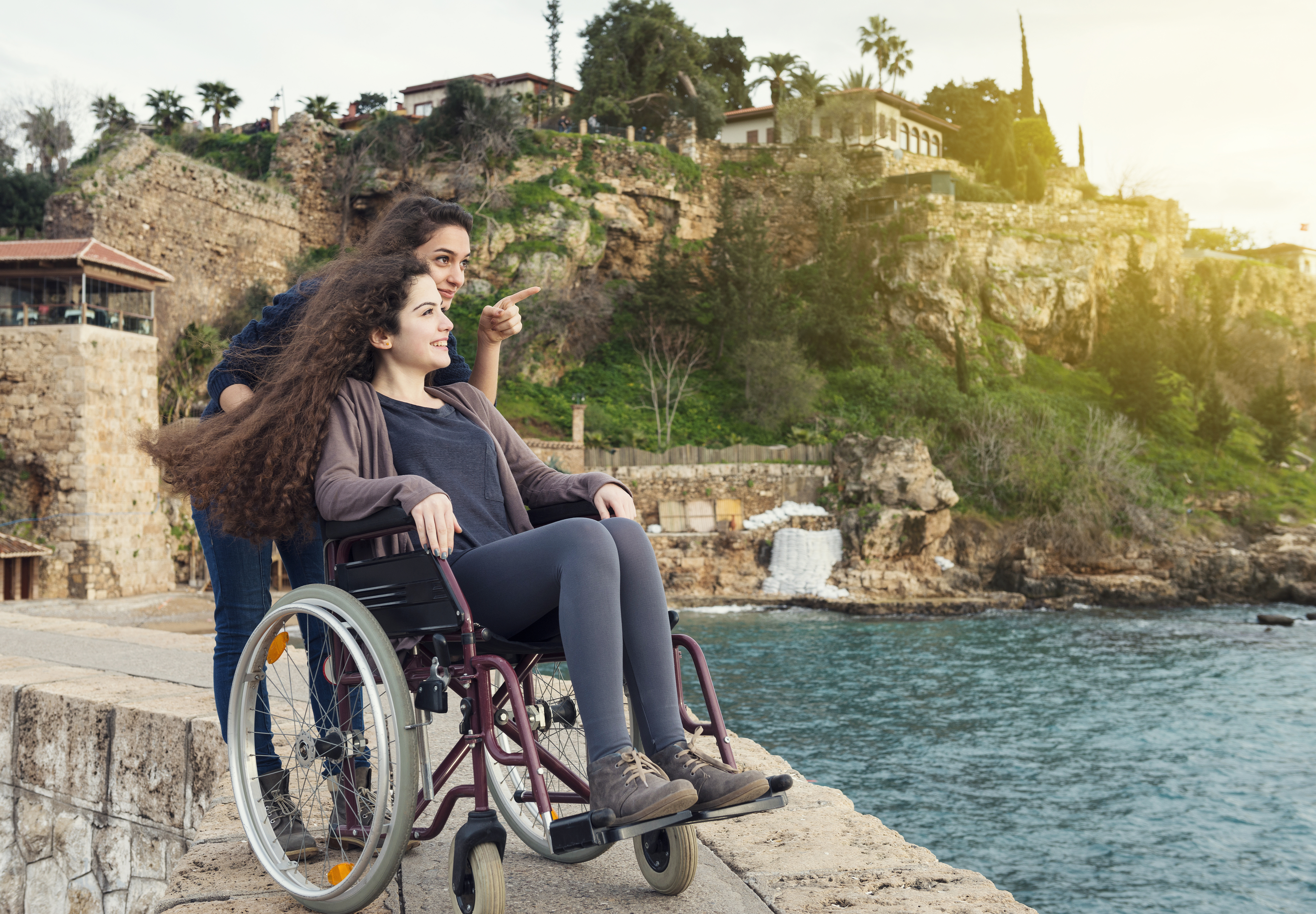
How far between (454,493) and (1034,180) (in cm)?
4288

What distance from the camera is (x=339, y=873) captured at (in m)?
2.12

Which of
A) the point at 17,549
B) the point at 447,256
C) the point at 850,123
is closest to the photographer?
the point at 447,256

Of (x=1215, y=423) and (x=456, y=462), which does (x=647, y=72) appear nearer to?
(x=1215, y=423)

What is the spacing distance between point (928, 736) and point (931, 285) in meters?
24.8

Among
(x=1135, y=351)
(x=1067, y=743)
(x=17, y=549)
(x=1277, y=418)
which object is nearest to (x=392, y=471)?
(x=1067, y=743)

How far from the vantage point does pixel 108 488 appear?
56.6ft

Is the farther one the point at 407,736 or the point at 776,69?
the point at 776,69

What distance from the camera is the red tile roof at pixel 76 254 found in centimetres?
1689

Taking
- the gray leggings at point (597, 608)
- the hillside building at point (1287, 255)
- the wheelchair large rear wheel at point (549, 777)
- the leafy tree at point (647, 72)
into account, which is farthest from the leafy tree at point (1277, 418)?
the gray leggings at point (597, 608)

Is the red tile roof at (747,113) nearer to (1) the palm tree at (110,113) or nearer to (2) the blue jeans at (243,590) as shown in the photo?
(1) the palm tree at (110,113)

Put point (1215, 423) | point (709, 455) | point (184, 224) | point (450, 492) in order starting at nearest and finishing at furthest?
point (450, 492) < point (184, 224) < point (709, 455) < point (1215, 423)

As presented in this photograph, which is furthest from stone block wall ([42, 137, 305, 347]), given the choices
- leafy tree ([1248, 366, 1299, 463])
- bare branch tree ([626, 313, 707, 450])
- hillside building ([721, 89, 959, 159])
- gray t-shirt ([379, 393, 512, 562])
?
leafy tree ([1248, 366, 1299, 463])

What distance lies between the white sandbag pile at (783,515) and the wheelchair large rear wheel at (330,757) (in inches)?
963

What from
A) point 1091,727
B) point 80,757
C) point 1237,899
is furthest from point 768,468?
point 80,757
